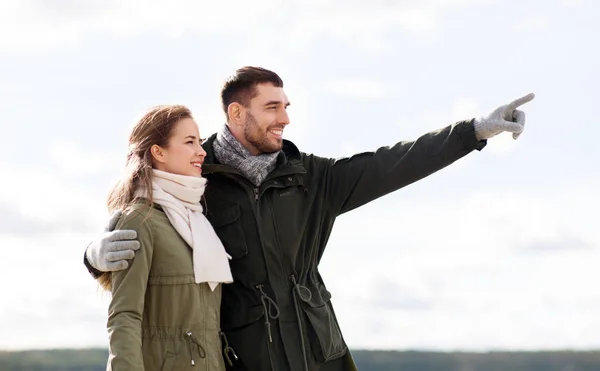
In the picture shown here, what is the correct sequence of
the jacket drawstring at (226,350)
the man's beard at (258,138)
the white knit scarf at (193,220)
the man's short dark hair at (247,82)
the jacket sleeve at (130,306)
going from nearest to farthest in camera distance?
the jacket sleeve at (130,306)
the white knit scarf at (193,220)
the jacket drawstring at (226,350)
the man's beard at (258,138)
the man's short dark hair at (247,82)

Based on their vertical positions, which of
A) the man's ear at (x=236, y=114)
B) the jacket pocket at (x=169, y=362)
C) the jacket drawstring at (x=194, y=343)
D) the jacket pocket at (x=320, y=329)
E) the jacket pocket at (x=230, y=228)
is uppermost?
the man's ear at (x=236, y=114)

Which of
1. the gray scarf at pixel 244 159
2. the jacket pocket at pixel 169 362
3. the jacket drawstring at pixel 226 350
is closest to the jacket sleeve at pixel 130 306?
the jacket pocket at pixel 169 362

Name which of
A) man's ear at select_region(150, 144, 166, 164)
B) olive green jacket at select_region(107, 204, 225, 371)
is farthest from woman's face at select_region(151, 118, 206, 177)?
olive green jacket at select_region(107, 204, 225, 371)

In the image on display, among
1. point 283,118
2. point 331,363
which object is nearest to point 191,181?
point 283,118

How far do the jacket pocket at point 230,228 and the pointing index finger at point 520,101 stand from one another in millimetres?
1280

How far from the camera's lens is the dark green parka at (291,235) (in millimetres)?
4430

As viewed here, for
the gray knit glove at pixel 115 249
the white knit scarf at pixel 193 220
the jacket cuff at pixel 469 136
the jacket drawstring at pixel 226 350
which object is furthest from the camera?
the jacket cuff at pixel 469 136

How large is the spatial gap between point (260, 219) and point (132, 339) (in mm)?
962

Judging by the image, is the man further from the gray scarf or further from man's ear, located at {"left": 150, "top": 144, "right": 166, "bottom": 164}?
man's ear, located at {"left": 150, "top": 144, "right": 166, "bottom": 164}

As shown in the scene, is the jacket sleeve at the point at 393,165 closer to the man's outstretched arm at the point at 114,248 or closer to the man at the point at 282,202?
the man at the point at 282,202

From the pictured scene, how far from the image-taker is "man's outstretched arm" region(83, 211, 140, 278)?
3875 mm

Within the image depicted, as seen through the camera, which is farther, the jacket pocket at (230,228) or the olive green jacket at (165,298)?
the jacket pocket at (230,228)

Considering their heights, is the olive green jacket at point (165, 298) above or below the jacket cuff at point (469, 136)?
below

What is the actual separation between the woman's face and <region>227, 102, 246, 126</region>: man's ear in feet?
1.95
